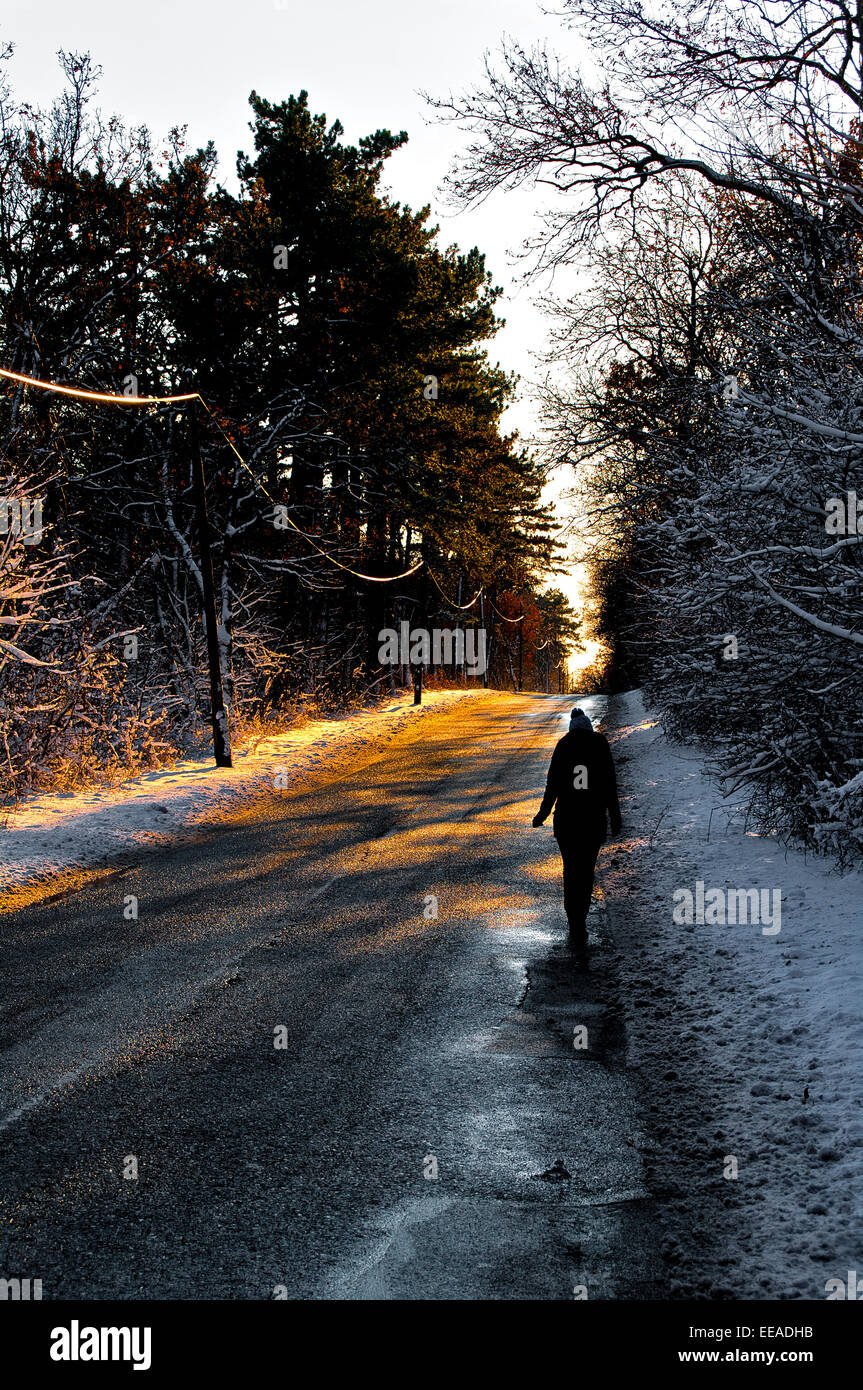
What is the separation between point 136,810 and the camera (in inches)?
518

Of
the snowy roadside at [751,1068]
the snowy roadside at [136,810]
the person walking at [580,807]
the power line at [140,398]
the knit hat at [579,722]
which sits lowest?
the snowy roadside at [751,1068]

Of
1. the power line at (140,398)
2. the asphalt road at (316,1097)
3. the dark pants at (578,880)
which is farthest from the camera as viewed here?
the power line at (140,398)

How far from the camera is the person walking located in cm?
738

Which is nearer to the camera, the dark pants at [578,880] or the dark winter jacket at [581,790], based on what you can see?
the dark pants at [578,880]

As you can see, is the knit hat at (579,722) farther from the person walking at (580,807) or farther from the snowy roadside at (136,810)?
the snowy roadside at (136,810)

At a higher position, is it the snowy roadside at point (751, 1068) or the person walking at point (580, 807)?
the person walking at point (580, 807)

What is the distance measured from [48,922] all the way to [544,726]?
19040mm

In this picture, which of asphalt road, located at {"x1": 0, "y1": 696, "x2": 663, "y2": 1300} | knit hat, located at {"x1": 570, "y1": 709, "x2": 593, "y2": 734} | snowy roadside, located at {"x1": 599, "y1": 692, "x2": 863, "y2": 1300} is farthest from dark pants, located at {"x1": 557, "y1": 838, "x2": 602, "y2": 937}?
knit hat, located at {"x1": 570, "y1": 709, "x2": 593, "y2": 734}

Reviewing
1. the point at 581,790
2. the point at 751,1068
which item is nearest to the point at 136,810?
the point at 581,790

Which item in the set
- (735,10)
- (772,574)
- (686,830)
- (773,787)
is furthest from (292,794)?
(735,10)

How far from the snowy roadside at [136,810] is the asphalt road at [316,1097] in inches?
47.1

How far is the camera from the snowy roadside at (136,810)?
10.2 metres

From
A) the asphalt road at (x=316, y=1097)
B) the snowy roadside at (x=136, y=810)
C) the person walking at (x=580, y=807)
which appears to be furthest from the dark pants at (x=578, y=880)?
the snowy roadside at (x=136, y=810)

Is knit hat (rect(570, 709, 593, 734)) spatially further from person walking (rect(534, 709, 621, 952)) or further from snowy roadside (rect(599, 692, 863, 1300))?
snowy roadside (rect(599, 692, 863, 1300))
